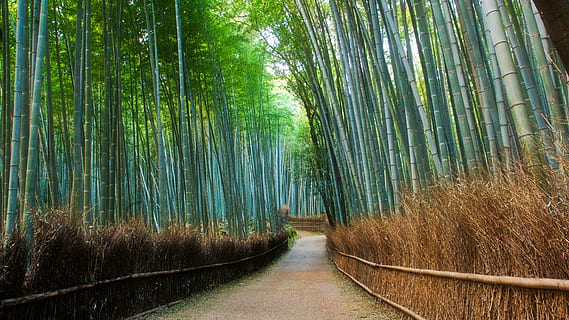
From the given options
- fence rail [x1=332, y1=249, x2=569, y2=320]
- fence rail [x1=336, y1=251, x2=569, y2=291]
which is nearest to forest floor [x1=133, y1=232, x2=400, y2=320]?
fence rail [x1=332, y1=249, x2=569, y2=320]

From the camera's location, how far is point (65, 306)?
2.37m

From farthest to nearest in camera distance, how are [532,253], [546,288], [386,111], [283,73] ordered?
1. [283,73]
2. [386,111]
3. [532,253]
4. [546,288]

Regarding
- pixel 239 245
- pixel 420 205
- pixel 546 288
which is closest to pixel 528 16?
pixel 420 205

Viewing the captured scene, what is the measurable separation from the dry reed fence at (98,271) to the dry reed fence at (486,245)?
2.02 metres

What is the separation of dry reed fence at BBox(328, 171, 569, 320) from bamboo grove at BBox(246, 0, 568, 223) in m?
0.15

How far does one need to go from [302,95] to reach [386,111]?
6274 millimetres

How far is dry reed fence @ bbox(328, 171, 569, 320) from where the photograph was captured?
121cm

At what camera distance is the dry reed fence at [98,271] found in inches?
79.7

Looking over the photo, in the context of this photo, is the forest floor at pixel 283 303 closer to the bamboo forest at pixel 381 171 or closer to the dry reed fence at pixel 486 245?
the bamboo forest at pixel 381 171

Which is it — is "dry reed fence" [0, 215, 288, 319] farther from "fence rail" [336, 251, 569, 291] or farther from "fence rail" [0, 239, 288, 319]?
"fence rail" [336, 251, 569, 291]

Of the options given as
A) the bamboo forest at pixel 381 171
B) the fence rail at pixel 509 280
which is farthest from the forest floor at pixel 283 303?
the fence rail at pixel 509 280

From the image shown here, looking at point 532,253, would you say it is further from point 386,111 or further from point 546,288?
point 386,111

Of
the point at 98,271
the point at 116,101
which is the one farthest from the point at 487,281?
the point at 116,101

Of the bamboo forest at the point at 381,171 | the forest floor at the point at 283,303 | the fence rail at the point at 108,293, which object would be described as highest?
the bamboo forest at the point at 381,171
